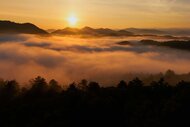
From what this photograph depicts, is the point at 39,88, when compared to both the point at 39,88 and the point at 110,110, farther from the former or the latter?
the point at 110,110

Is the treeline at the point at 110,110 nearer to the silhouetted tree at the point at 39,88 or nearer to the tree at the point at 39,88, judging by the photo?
the silhouetted tree at the point at 39,88

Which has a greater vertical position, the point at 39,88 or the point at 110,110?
the point at 110,110

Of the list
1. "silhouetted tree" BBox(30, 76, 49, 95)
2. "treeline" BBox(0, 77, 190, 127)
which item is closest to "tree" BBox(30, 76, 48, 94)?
"silhouetted tree" BBox(30, 76, 49, 95)

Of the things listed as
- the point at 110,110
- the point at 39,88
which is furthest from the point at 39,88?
the point at 110,110

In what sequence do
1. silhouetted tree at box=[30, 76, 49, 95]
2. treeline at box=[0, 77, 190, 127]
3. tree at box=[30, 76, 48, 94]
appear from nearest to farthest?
treeline at box=[0, 77, 190, 127] < silhouetted tree at box=[30, 76, 49, 95] < tree at box=[30, 76, 48, 94]

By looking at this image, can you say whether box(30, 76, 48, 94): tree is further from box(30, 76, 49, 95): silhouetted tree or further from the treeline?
the treeline

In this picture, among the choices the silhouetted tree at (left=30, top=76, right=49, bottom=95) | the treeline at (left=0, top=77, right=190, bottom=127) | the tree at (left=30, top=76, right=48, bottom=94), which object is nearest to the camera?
the treeline at (left=0, top=77, right=190, bottom=127)

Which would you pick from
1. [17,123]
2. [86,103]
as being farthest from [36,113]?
[86,103]

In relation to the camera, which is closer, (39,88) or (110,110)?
(110,110)

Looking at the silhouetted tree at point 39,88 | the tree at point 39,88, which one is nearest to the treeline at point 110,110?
the silhouetted tree at point 39,88

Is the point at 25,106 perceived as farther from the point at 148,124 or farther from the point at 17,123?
the point at 148,124

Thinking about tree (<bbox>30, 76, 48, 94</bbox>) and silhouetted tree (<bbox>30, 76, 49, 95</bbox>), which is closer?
silhouetted tree (<bbox>30, 76, 49, 95</bbox>)

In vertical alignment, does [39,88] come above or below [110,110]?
below

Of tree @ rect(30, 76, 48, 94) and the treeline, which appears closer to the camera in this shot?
the treeline
